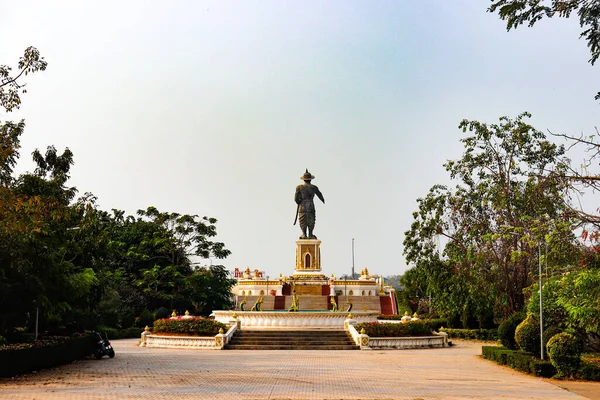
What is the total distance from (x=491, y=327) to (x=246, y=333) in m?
14.6

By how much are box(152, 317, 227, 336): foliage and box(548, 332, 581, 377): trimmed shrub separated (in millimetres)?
15091

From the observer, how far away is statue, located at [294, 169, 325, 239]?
174 ft

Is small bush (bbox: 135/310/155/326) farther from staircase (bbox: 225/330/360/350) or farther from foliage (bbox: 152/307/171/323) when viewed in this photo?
staircase (bbox: 225/330/360/350)

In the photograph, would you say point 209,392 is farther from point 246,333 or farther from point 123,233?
point 123,233

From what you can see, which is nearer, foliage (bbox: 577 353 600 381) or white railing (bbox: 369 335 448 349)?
foliage (bbox: 577 353 600 381)

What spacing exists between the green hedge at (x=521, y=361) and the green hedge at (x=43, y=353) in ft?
45.4

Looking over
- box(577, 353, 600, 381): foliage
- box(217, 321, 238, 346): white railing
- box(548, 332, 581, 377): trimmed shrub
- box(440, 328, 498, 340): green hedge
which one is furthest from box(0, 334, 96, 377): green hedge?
box(440, 328, 498, 340): green hedge

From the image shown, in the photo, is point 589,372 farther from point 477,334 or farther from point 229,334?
point 477,334

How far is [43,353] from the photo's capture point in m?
19.9

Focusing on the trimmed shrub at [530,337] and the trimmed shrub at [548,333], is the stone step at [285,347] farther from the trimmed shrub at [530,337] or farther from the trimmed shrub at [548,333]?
the trimmed shrub at [548,333]

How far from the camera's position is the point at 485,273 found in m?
34.2

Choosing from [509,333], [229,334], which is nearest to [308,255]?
[229,334]

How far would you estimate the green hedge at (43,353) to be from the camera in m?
17.5

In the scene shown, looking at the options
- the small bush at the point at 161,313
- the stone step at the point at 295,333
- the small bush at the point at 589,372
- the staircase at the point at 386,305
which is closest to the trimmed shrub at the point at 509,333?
the small bush at the point at 589,372
